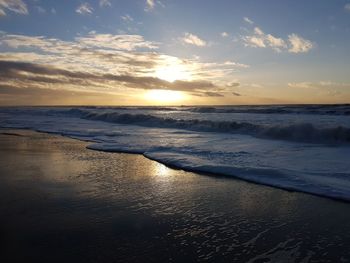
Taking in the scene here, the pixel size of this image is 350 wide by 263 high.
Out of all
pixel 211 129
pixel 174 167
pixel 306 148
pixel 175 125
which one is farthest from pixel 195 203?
pixel 175 125

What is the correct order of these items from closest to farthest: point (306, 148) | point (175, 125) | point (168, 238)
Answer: point (168, 238) < point (306, 148) < point (175, 125)

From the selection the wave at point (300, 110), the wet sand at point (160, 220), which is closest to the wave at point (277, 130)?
the wet sand at point (160, 220)

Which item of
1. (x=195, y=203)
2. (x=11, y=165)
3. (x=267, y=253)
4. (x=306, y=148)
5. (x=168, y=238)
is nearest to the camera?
(x=267, y=253)

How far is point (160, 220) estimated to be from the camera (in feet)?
17.1

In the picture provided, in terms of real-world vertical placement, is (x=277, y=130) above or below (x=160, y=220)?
above

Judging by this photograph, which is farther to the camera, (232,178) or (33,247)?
(232,178)

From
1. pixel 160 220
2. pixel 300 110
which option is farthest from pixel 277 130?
pixel 300 110

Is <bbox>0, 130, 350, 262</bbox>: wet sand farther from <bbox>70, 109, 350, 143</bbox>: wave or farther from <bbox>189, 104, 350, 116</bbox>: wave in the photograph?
<bbox>189, 104, 350, 116</bbox>: wave

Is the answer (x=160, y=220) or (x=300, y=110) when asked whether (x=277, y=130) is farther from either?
(x=300, y=110)

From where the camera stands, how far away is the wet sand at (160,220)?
13.3 feet

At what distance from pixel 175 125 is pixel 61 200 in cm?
2094

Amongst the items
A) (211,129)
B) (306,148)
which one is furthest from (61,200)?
(211,129)

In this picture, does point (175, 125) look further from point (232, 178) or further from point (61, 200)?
point (61, 200)

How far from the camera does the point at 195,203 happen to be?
19.9ft
